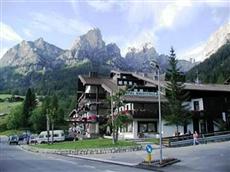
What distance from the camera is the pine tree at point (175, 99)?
51.2m

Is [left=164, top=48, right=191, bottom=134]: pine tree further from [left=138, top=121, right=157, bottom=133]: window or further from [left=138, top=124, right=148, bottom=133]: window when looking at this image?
[left=138, top=124, right=148, bottom=133]: window

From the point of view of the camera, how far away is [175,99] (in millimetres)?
52500

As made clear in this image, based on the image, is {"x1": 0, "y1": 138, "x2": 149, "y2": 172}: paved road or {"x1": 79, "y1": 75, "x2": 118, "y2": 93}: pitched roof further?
{"x1": 79, "y1": 75, "x2": 118, "y2": 93}: pitched roof

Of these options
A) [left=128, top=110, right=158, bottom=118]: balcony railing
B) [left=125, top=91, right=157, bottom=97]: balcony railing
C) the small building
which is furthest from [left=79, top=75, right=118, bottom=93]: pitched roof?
[left=128, top=110, right=158, bottom=118]: balcony railing

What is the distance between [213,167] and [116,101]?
25.9 metres

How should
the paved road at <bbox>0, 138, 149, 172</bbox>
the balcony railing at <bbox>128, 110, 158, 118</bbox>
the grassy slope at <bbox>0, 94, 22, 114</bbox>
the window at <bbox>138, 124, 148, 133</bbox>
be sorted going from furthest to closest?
the grassy slope at <bbox>0, 94, 22, 114</bbox> → the window at <bbox>138, 124, 148, 133</bbox> → the balcony railing at <bbox>128, 110, 158, 118</bbox> → the paved road at <bbox>0, 138, 149, 172</bbox>

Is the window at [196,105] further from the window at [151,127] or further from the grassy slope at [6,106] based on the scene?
the grassy slope at [6,106]

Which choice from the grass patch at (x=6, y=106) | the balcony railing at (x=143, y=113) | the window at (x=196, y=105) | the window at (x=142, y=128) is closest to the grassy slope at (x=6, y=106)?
the grass patch at (x=6, y=106)

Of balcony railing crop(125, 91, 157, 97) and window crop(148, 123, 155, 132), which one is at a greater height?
balcony railing crop(125, 91, 157, 97)

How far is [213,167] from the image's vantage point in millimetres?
24172

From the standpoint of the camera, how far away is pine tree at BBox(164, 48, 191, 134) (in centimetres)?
5122

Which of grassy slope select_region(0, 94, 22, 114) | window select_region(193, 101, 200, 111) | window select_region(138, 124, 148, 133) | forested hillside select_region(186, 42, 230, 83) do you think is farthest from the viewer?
grassy slope select_region(0, 94, 22, 114)

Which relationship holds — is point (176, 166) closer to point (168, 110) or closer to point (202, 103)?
point (168, 110)

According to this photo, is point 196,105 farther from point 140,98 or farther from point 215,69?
point 215,69
